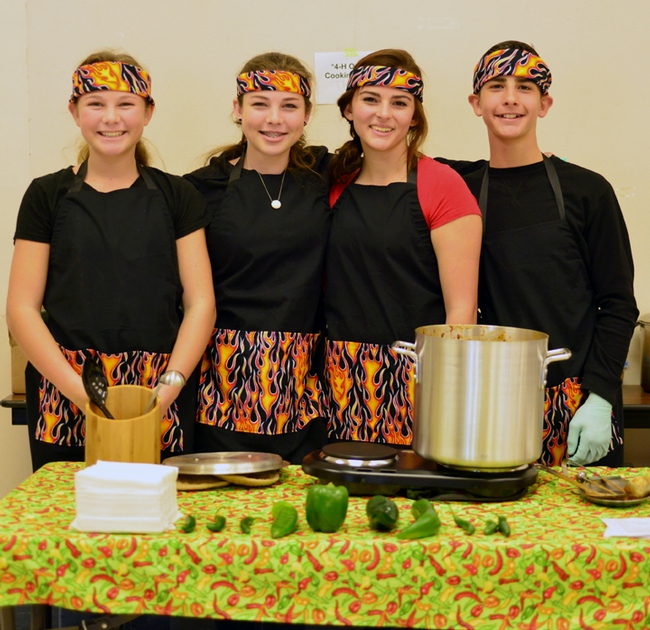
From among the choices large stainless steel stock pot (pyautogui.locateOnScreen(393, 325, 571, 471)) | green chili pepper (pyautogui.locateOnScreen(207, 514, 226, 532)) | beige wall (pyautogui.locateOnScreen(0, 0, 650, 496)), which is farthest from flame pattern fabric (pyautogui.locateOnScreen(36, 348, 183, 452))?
beige wall (pyautogui.locateOnScreen(0, 0, 650, 496))

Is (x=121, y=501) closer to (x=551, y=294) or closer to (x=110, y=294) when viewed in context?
(x=110, y=294)

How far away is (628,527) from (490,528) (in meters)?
0.25

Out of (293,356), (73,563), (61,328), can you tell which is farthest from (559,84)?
(73,563)

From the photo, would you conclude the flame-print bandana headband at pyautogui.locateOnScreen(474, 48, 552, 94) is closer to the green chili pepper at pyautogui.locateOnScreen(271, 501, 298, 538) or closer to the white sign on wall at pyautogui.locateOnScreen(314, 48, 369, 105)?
the white sign on wall at pyautogui.locateOnScreen(314, 48, 369, 105)

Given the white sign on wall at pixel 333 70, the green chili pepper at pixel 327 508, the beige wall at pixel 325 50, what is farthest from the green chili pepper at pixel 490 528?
the white sign on wall at pixel 333 70

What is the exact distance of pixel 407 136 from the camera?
229 centimetres

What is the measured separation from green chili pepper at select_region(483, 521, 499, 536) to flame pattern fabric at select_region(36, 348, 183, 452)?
979mm

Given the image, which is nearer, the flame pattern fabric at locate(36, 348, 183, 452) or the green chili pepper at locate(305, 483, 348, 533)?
the green chili pepper at locate(305, 483, 348, 533)

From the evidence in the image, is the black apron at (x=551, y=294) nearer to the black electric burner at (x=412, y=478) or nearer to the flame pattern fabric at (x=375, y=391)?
the flame pattern fabric at (x=375, y=391)

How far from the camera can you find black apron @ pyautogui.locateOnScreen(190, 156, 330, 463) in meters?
2.18

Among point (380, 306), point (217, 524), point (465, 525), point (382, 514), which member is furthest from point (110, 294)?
point (465, 525)

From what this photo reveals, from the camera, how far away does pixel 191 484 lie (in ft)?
5.54

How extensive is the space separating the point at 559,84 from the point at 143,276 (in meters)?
1.88

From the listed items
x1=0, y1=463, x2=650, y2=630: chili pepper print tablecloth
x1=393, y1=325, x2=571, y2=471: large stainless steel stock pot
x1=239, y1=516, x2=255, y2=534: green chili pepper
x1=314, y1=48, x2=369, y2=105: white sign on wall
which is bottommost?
x1=0, y1=463, x2=650, y2=630: chili pepper print tablecloth
